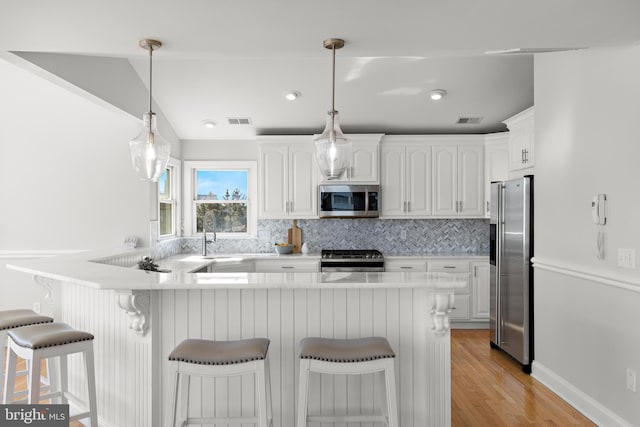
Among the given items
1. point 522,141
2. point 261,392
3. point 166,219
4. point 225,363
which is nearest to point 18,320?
point 225,363

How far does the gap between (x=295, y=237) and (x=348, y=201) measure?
88 centimetres

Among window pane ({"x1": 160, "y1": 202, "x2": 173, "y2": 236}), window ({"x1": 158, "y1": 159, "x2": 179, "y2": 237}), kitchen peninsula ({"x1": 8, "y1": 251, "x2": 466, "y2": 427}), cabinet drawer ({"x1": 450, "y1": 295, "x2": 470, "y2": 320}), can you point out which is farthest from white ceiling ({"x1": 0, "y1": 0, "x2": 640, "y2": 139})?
cabinet drawer ({"x1": 450, "y1": 295, "x2": 470, "y2": 320})

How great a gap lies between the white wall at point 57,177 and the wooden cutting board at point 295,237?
178 cm

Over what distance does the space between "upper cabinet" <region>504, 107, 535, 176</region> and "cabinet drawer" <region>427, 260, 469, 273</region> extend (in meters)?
1.31

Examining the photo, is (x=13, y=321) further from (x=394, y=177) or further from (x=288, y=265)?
(x=394, y=177)

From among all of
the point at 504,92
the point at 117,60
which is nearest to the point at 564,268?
the point at 504,92

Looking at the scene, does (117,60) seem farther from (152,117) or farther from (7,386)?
(7,386)

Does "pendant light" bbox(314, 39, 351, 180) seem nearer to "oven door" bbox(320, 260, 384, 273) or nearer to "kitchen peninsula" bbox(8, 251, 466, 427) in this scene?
"kitchen peninsula" bbox(8, 251, 466, 427)

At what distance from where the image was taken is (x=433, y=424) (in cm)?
241

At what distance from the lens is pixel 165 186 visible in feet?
17.6

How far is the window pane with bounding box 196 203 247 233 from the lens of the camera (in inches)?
229

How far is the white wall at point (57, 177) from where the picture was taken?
187 inches

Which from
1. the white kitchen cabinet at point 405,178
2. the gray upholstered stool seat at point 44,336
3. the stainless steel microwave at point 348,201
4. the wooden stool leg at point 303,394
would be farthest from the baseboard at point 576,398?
the gray upholstered stool seat at point 44,336

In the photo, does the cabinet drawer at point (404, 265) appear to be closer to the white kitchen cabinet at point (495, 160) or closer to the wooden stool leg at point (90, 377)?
the white kitchen cabinet at point (495, 160)
